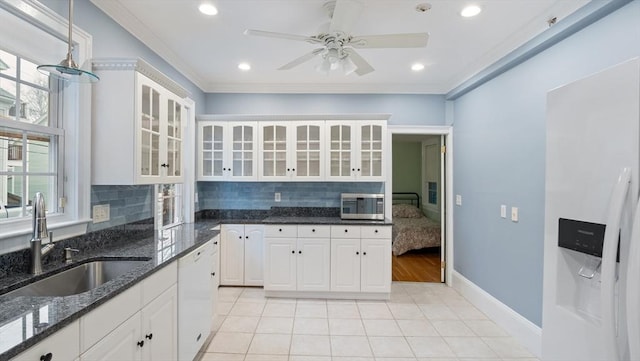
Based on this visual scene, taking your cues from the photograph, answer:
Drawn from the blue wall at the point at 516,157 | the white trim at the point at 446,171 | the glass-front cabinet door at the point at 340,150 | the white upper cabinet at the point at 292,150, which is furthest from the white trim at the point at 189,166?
the blue wall at the point at 516,157

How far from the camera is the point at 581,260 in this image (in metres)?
1.24

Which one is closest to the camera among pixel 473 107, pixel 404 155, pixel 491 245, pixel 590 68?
pixel 590 68

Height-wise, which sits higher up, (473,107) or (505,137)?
(473,107)

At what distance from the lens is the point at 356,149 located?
3.84 m

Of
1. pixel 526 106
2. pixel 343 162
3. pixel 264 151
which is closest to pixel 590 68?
pixel 526 106

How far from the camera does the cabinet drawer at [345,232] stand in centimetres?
356

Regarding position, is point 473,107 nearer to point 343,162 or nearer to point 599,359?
point 343,162

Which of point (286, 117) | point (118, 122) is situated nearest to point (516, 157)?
point (286, 117)

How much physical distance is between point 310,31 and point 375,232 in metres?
2.23

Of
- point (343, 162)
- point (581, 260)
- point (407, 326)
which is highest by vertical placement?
point (343, 162)

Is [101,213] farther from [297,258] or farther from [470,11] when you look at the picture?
[470,11]

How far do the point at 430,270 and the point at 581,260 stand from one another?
3.65 meters

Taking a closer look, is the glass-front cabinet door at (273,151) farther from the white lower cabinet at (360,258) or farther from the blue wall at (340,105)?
the white lower cabinet at (360,258)

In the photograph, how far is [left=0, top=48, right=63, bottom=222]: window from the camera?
1640 millimetres
